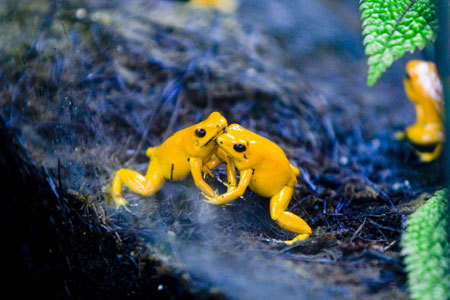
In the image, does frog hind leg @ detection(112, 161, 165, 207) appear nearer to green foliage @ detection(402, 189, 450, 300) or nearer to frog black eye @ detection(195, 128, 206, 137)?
frog black eye @ detection(195, 128, 206, 137)

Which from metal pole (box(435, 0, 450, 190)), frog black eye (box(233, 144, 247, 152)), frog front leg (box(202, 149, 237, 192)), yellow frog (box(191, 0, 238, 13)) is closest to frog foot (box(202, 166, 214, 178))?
frog front leg (box(202, 149, 237, 192))

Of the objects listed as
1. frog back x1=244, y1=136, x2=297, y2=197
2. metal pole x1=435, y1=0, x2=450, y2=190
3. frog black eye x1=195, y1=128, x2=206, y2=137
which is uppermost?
metal pole x1=435, y1=0, x2=450, y2=190

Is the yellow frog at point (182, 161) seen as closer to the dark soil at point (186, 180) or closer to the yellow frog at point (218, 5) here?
the dark soil at point (186, 180)

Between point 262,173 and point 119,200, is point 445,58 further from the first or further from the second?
point 119,200

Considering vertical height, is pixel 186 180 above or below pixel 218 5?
below

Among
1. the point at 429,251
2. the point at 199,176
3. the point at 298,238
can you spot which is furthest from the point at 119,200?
the point at 429,251

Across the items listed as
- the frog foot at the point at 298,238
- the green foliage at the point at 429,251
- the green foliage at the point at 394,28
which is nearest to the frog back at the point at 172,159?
the frog foot at the point at 298,238

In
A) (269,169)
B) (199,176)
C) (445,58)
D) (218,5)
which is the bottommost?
(199,176)

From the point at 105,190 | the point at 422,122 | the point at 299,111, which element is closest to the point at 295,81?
the point at 299,111
